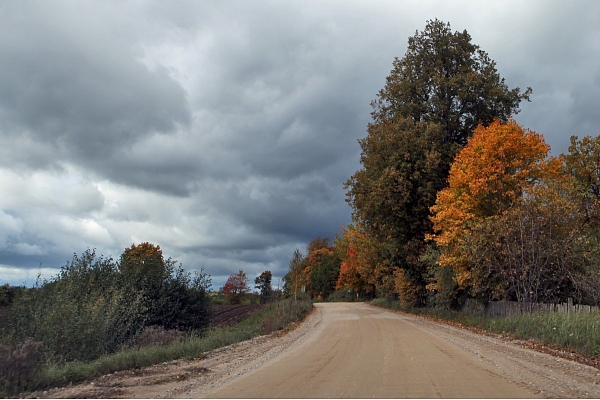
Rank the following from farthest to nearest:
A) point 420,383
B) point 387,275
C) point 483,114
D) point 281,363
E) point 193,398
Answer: point 387,275
point 483,114
point 281,363
point 420,383
point 193,398

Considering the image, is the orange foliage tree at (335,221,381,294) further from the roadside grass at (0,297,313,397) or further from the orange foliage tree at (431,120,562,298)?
the roadside grass at (0,297,313,397)

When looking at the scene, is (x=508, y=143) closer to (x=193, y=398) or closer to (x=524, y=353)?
(x=524, y=353)

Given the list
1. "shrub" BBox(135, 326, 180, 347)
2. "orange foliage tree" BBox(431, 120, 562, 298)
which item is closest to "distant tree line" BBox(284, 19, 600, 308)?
"orange foliage tree" BBox(431, 120, 562, 298)

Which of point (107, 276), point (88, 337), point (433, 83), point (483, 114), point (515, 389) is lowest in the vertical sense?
point (515, 389)

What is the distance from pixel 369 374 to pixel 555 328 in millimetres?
9085

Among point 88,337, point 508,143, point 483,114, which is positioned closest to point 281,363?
point 88,337

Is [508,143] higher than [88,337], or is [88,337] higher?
[508,143]

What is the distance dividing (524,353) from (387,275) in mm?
28361

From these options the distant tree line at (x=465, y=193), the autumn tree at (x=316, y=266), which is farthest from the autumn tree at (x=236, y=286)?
the distant tree line at (x=465, y=193)

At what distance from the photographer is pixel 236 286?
90.8 metres

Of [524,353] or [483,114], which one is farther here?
[483,114]

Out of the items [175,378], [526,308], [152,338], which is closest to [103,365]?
[175,378]

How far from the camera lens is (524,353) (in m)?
14.5

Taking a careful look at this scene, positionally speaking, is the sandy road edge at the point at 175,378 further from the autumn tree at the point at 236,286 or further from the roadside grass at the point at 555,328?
the autumn tree at the point at 236,286
